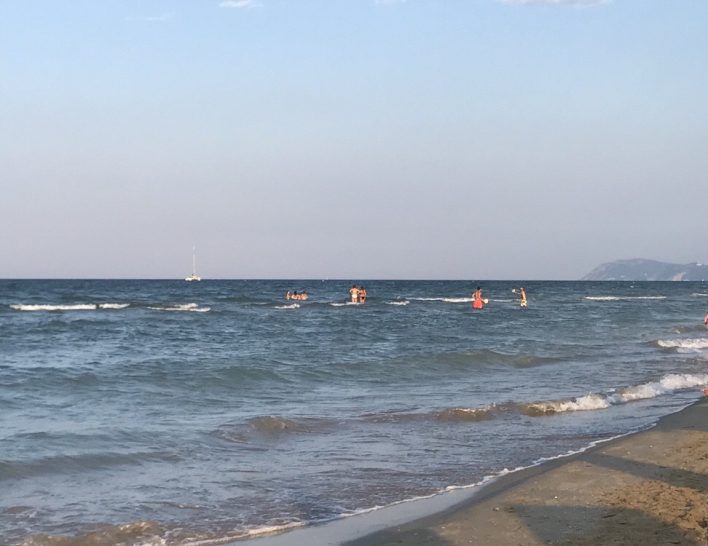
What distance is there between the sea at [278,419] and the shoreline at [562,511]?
1.32 ft

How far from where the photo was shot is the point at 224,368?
20.1 m

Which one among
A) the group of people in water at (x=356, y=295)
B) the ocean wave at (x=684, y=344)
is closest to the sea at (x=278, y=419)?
the ocean wave at (x=684, y=344)

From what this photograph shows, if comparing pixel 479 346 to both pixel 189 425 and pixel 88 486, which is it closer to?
pixel 189 425

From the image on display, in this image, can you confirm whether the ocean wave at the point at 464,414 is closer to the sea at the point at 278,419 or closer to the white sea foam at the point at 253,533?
the sea at the point at 278,419

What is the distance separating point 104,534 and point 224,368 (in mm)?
12141

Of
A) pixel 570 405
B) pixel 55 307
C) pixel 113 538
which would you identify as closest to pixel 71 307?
pixel 55 307

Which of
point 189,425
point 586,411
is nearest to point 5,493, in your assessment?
point 189,425

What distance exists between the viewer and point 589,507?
785cm

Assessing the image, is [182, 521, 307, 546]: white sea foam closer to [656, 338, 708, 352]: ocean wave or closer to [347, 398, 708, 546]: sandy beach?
[347, 398, 708, 546]: sandy beach

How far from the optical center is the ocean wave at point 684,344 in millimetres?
28450

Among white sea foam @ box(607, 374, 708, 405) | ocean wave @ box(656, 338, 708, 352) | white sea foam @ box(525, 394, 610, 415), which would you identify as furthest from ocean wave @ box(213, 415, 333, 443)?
ocean wave @ box(656, 338, 708, 352)

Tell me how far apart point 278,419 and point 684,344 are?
19964 mm

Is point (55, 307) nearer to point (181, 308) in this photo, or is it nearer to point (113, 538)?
point (181, 308)

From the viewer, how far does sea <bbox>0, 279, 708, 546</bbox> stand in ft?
29.1
